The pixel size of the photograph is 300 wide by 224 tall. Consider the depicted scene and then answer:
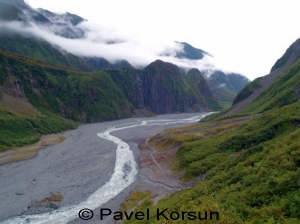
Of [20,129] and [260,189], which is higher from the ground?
[20,129]

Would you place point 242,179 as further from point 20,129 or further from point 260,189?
point 20,129

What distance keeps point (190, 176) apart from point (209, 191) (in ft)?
93.1

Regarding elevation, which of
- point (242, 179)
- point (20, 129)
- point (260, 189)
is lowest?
point (242, 179)

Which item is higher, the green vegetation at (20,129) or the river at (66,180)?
the green vegetation at (20,129)

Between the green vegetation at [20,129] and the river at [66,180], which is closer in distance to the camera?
the river at [66,180]

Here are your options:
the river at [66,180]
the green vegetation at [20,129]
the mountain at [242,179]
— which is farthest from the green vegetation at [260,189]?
the green vegetation at [20,129]

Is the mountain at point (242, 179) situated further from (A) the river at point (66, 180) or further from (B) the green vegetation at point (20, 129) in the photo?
(B) the green vegetation at point (20, 129)

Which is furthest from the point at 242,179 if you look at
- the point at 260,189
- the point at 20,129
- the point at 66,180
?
the point at 20,129

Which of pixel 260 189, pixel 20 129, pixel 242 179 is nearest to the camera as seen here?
pixel 260 189

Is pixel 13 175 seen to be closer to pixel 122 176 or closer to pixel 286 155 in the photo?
pixel 122 176

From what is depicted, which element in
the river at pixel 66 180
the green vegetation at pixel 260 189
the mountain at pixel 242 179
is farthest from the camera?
the river at pixel 66 180

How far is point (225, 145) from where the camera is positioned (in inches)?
3135

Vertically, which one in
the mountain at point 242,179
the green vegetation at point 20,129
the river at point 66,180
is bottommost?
the river at point 66,180

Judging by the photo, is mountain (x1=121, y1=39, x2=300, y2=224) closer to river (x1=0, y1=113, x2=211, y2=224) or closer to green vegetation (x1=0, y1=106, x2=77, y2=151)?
river (x1=0, y1=113, x2=211, y2=224)
